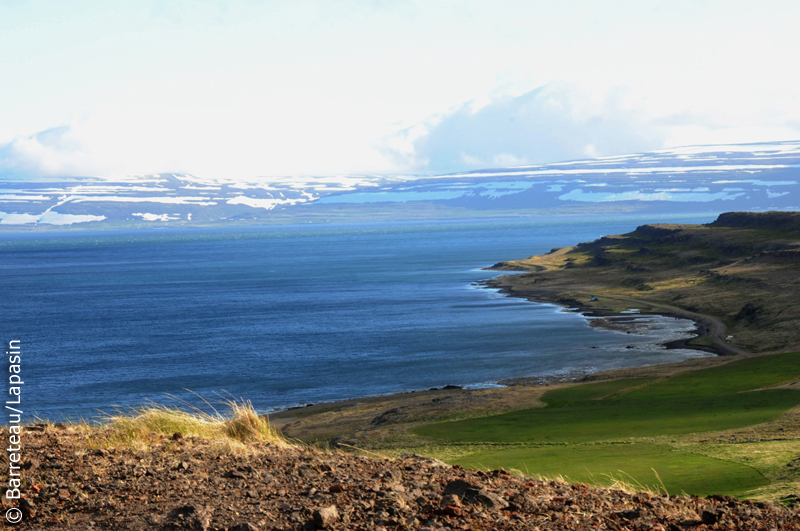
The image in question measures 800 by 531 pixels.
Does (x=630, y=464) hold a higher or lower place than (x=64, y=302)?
higher

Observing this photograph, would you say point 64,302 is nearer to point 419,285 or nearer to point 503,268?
point 419,285

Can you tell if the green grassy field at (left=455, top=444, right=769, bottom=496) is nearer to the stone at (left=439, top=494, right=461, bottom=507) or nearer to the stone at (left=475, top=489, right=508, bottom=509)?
the stone at (left=475, top=489, right=508, bottom=509)

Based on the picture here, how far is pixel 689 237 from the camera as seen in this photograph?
326 feet

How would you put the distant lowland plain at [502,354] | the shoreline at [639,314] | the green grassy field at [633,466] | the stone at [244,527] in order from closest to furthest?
the stone at [244,527] → the green grassy field at [633,466] → the distant lowland plain at [502,354] → the shoreline at [639,314]

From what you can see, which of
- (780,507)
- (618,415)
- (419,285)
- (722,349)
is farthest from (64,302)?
(780,507)

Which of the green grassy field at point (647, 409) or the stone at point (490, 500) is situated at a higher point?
the stone at point (490, 500)

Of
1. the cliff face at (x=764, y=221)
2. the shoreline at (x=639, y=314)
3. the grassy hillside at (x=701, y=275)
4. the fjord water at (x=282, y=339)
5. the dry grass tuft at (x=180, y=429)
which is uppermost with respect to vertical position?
the cliff face at (x=764, y=221)

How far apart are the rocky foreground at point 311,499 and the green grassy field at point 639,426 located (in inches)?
146

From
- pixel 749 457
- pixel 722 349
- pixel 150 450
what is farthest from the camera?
pixel 722 349

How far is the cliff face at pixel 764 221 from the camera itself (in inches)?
3635

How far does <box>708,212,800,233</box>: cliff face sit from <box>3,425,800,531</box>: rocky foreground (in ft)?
302

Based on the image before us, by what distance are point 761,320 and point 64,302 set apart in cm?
7597

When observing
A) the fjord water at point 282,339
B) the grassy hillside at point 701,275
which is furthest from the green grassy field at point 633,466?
the grassy hillside at point 701,275

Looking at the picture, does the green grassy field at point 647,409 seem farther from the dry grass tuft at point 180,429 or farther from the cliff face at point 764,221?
the cliff face at point 764,221
